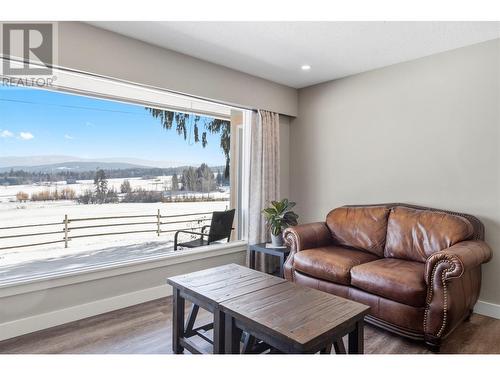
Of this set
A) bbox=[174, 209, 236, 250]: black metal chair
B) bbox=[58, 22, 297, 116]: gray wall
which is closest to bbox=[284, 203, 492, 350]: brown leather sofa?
bbox=[174, 209, 236, 250]: black metal chair

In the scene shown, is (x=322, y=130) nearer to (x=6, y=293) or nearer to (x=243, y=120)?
(x=243, y=120)

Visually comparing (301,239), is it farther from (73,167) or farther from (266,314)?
(73,167)

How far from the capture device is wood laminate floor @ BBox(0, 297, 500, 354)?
216 centimetres

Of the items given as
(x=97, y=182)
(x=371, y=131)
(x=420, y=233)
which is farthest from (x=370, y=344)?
(x=97, y=182)

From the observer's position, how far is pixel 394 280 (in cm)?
229

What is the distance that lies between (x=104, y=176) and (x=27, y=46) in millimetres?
1333

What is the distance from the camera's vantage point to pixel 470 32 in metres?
2.62

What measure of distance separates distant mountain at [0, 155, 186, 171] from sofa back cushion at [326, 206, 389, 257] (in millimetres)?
2136

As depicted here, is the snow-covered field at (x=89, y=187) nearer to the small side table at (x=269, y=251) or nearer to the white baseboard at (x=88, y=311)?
the small side table at (x=269, y=251)

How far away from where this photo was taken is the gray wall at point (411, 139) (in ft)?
9.18

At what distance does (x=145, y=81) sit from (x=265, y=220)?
217 centimetres

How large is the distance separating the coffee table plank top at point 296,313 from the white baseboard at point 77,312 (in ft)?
5.17

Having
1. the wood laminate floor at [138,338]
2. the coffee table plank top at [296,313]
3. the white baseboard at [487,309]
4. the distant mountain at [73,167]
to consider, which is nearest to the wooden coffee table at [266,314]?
the coffee table plank top at [296,313]

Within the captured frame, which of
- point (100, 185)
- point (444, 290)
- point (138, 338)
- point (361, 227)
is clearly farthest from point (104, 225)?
point (444, 290)
